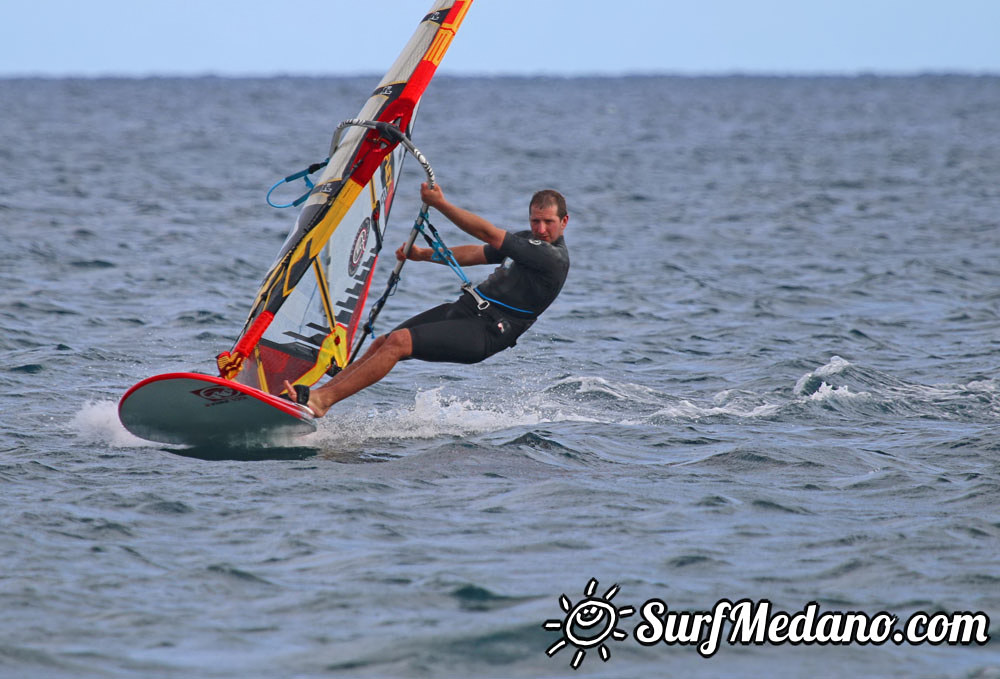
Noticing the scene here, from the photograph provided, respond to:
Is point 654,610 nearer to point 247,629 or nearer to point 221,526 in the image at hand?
point 247,629

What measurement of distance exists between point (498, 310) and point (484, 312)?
4.1 inches

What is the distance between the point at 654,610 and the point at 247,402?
353 cm

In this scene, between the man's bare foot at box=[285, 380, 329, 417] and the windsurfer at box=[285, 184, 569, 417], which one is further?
the windsurfer at box=[285, 184, 569, 417]

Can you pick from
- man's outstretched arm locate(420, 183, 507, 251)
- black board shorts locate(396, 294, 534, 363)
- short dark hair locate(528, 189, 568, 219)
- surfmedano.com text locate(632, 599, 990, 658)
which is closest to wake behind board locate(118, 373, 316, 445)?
black board shorts locate(396, 294, 534, 363)

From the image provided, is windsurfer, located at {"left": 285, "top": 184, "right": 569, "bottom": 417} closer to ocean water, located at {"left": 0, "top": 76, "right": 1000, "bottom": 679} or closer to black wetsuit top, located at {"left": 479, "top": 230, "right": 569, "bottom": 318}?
black wetsuit top, located at {"left": 479, "top": 230, "right": 569, "bottom": 318}

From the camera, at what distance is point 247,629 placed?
549 centimetres

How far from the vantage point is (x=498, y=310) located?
360 inches

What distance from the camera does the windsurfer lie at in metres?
8.83

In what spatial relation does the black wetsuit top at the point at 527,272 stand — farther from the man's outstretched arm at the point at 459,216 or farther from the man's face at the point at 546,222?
the man's outstretched arm at the point at 459,216

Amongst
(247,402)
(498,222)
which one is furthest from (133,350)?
(498,222)

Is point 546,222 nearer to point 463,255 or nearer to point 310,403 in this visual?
point 463,255

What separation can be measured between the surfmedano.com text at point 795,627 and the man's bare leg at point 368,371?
3.50 m

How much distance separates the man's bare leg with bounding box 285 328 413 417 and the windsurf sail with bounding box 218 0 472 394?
0.64m

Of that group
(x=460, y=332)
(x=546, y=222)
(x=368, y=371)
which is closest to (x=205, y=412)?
(x=368, y=371)
